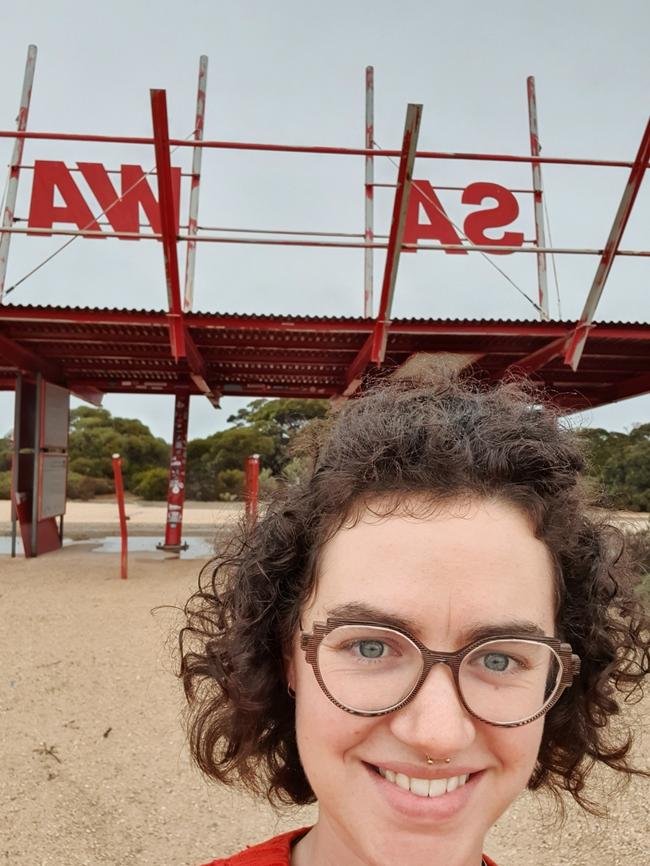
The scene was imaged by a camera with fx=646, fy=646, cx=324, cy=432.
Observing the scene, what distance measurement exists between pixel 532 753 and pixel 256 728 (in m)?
0.64

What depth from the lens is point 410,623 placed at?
96 centimetres

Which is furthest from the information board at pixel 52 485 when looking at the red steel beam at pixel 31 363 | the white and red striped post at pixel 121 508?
the white and red striped post at pixel 121 508

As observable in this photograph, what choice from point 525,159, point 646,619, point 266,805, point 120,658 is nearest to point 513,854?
point 266,805

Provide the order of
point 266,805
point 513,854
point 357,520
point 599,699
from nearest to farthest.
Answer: point 357,520 → point 599,699 → point 513,854 → point 266,805

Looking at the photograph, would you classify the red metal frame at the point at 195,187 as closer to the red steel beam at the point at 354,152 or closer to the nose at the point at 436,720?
the red steel beam at the point at 354,152

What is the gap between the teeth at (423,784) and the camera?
95cm

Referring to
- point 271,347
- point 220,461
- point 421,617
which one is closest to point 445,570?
point 421,617

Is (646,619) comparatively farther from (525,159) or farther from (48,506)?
(48,506)

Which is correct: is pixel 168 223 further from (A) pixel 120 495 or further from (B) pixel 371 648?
(B) pixel 371 648

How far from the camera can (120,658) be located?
4.85 metres

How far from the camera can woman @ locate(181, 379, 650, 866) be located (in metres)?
0.95

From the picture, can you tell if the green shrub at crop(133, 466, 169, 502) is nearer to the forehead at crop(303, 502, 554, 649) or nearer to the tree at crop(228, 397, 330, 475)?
the tree at crop(228, 397, 330, 475)

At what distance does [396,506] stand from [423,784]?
41cm

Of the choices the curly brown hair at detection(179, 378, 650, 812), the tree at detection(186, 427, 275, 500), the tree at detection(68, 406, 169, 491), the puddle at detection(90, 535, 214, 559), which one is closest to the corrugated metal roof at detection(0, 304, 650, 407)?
the puddle at detection(90, 535, 214, 559)
